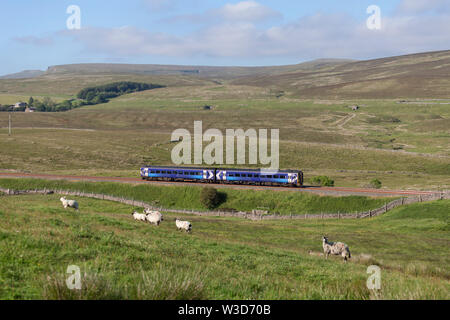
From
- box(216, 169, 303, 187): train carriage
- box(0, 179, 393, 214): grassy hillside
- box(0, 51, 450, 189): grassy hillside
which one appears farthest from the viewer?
box(0, 51, 450, 189): grassy hillside

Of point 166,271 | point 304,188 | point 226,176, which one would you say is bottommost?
point 304,188

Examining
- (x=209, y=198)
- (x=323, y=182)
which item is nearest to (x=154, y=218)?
(x=209, y=198)

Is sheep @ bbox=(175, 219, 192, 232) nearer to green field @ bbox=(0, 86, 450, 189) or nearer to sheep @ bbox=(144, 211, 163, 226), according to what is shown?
sheep @ bbox=(144, 211, 163, 226)

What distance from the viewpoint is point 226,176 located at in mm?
64250

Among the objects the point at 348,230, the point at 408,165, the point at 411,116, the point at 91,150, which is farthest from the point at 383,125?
the point at 348,230

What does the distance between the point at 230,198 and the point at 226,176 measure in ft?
20.9

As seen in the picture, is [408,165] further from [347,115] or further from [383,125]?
[347,115]

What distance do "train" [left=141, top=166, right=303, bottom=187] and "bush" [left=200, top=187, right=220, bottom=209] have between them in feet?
22.5

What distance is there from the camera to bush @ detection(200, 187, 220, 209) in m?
56.6

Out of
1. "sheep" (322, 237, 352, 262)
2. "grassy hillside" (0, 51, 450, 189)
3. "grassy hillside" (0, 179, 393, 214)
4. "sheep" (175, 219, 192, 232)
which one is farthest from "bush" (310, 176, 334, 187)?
"sheep" (322, 237, 352, 262)

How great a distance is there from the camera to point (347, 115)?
177 meters

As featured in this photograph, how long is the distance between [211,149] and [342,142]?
43301mm

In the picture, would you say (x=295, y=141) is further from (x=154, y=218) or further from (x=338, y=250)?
(x=338, y=250)

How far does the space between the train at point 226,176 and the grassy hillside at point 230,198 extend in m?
4.05
